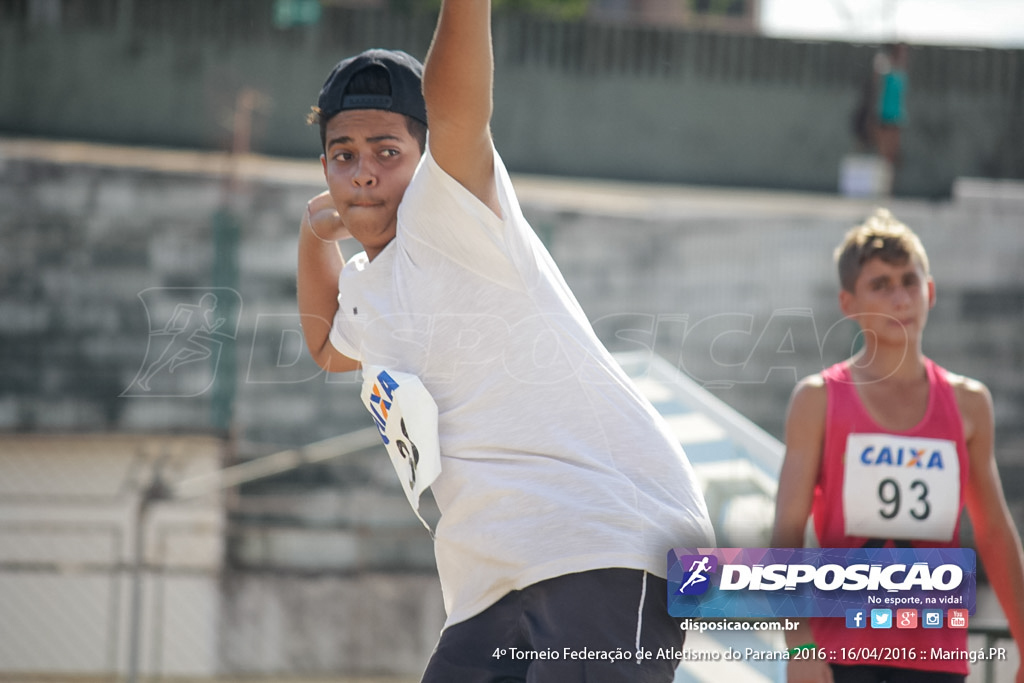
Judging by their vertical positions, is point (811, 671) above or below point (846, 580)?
below

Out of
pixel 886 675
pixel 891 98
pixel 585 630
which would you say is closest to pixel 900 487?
pixel 886 675

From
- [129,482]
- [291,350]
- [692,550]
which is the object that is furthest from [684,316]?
[692,550]

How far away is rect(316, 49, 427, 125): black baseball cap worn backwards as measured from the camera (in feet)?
6.79

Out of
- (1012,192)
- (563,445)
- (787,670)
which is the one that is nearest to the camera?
(563,445)

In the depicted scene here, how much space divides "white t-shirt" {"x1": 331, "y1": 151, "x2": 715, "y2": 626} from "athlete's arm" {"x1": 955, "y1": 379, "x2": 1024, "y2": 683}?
89 cm

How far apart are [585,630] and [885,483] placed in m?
0.99

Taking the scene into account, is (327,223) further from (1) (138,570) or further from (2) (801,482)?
(1) (138,570)

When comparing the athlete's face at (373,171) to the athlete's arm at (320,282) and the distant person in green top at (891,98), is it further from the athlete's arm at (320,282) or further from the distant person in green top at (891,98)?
the distant person in green top at (891,98)

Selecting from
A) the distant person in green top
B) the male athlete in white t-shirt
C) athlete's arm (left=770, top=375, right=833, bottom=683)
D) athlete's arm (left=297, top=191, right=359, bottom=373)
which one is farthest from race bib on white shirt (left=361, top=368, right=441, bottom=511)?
the distant person in green top

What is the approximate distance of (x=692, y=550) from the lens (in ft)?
6.05

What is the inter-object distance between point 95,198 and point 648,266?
4362mm

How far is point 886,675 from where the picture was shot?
2.32 metres

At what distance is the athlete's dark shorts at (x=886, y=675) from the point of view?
2283 millimetres

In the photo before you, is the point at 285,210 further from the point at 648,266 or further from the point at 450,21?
the point at 450,21
